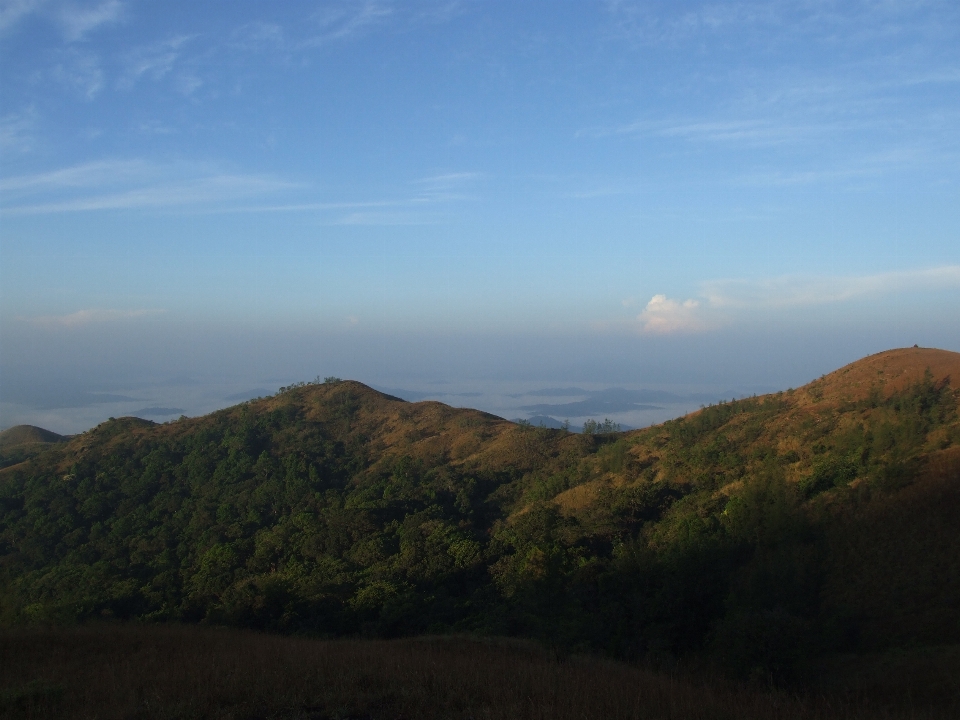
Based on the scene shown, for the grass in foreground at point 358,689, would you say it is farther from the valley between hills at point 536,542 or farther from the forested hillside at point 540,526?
the forested hillside at point 540,526

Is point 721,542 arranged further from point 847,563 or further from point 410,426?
point 410,426

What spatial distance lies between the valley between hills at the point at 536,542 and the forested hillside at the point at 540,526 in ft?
0.37

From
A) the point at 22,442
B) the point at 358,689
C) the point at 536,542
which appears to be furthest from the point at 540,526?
the point at 22,442

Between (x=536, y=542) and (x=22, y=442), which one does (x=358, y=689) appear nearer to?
(x=536, y=542)

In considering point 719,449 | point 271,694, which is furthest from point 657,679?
point 719,449

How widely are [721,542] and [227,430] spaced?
37.9 meters

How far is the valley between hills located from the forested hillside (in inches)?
4.4

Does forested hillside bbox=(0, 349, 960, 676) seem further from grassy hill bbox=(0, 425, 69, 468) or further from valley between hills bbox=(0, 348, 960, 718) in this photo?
grassy hill bbox=(0, 425, 69, 468)

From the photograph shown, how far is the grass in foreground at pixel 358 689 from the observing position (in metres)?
6.98

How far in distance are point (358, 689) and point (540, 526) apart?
20.7 metres

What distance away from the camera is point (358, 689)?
7.68m

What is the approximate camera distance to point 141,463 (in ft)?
143

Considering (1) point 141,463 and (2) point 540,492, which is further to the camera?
(1) point 141,463

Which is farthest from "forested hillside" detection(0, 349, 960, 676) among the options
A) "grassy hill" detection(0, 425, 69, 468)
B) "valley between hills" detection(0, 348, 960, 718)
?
"grassy hill" detection(0, 425, 69, 468)
